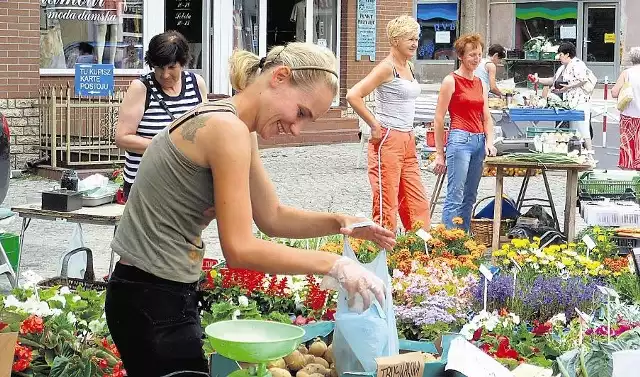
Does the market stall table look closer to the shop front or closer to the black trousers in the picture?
the black trousers

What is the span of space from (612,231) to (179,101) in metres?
3.40

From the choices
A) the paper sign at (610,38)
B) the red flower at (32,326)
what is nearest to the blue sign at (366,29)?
the red flower at (32,326)

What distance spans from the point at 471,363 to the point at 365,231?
547 mm

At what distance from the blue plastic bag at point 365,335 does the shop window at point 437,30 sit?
3097 centimetres

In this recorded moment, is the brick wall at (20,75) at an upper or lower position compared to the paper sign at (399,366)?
upper

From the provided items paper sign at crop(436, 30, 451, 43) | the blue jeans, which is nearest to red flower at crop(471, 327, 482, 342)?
the blue jeans

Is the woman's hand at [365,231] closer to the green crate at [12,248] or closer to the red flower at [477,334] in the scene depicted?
the red flower at [477,334]

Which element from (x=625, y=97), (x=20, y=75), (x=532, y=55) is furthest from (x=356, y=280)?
(x=532, y=55)

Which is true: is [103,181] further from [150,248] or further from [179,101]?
[150,248]

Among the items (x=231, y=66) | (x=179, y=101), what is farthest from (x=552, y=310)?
(x=231, y=66)

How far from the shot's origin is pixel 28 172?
13.3 meters

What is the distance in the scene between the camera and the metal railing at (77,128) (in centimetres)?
1303

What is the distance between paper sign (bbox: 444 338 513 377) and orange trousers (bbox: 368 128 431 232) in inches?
159

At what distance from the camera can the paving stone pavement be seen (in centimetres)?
861
